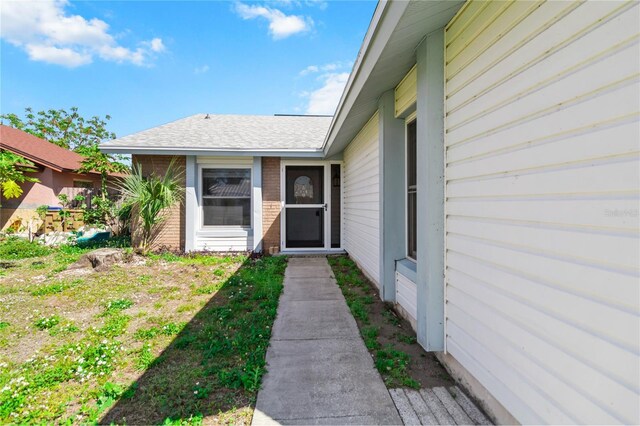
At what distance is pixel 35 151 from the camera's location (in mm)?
11953

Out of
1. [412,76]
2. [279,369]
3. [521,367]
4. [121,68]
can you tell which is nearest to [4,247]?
[121,68]

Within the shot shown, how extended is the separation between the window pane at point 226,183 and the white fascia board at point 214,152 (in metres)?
0.57

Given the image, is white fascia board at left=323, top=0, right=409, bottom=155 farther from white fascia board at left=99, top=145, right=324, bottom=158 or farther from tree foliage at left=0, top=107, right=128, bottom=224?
tree foliage at left=0, top=107, right=128, bottom=224

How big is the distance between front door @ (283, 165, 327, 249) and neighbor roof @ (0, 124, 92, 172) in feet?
31.4

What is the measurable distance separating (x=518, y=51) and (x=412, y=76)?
1.62m

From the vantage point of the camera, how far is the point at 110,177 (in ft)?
47.9

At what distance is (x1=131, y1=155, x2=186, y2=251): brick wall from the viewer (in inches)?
286

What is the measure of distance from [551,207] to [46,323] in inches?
198

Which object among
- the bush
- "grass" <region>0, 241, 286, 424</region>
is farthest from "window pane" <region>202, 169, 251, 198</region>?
the bush

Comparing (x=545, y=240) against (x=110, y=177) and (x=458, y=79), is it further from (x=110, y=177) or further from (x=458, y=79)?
(x=110, y=177)

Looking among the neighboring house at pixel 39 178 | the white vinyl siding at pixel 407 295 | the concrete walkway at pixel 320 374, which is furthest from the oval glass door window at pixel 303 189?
the neighboring house at pixel 39 178

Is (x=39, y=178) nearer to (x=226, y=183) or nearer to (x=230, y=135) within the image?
(x=230, y=135)

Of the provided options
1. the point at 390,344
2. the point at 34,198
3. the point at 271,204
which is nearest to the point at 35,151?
the point at 34,198

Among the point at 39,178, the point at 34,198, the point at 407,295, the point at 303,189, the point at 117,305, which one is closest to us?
the point at 407,295
